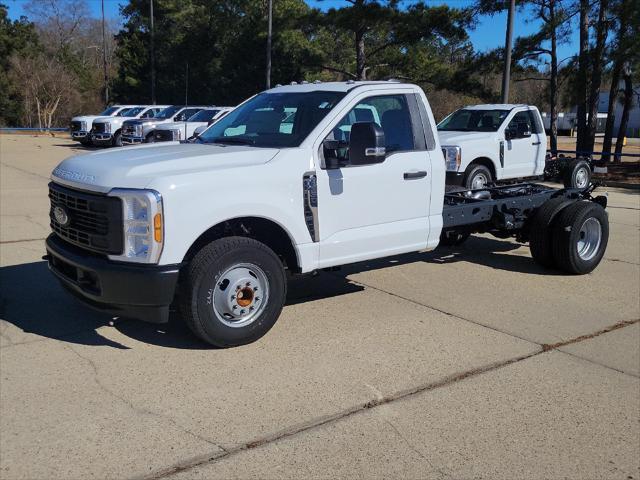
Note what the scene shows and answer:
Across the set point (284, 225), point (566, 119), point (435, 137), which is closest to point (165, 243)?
point (284, 225)

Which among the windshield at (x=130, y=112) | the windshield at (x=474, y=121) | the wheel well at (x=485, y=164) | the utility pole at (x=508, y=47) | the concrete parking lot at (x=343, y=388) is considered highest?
the utility pole at (x=508, y=47)

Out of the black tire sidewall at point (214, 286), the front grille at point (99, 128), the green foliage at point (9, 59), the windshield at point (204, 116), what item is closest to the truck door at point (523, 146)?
the black tire sidewall at point (214, 286)

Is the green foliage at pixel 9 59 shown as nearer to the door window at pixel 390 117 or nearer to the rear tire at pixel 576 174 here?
the rear tire at pixel 576 174

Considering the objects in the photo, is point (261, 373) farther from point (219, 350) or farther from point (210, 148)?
point (210, 148)

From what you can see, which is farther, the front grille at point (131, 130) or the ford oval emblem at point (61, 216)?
the front grille at point (131, 130)

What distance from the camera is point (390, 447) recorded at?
12.5ft

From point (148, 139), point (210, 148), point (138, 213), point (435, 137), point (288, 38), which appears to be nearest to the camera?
point (138, 213)

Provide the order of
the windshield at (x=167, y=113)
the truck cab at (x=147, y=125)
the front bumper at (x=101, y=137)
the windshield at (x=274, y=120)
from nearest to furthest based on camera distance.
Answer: the windshield at (x=274, y=120), the truck cab at (x=147, y=125), the windshield at (x=167, y=113), the front bumper at (x=101, y=137)

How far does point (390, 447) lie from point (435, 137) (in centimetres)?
340

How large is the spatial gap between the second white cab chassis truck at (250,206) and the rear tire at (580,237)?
4.69 feet

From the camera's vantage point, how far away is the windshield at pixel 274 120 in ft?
18.8

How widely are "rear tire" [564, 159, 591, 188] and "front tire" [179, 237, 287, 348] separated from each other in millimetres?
11333

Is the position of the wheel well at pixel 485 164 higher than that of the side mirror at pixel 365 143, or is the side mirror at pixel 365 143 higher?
the side mirror at pixel 365 143

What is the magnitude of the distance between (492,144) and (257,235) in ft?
28.2
